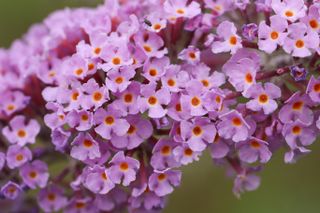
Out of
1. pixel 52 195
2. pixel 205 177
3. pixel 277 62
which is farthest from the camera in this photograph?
pixel 205 177

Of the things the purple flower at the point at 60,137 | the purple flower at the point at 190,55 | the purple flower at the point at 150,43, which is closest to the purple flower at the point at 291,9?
the purple flower at the point at 190,55

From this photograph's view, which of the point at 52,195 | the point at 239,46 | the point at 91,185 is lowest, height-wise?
the point at 52,195

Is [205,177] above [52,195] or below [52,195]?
below

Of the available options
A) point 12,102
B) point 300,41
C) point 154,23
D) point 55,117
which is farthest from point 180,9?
point 12,102

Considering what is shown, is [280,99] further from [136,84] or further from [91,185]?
[91,185]

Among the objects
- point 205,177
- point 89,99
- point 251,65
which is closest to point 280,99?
point 251,65

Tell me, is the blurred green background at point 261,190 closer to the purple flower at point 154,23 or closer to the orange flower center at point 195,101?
the purple flower at point 154,23
